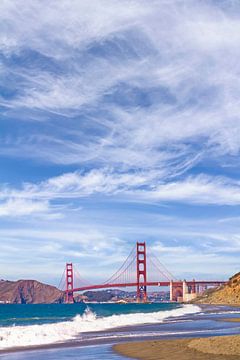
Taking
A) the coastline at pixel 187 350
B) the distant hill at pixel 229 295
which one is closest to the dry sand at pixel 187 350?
the coastline at pixel 187 350

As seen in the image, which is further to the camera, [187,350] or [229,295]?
[229,295]

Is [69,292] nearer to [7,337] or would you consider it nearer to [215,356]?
[7,337]

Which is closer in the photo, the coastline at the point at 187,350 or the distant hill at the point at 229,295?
the coastline at the point at 187,350

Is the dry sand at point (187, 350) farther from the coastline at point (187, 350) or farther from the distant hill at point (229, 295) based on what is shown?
the distant hill at point (229, 295)

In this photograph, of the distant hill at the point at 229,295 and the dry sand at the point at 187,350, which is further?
the distant hill at the point at 229,295

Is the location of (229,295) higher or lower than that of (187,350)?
higher

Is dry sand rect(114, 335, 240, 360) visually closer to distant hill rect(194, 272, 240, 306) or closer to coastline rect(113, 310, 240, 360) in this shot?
coastline rect(113, 310, 240, 360)

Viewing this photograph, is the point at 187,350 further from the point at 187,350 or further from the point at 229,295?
the point at 229,295

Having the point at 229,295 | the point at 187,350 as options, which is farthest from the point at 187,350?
the point at 229,295

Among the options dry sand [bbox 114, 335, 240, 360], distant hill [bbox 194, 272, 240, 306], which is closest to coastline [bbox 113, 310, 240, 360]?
dry sand [bbox 114, 335, 240, 360]
